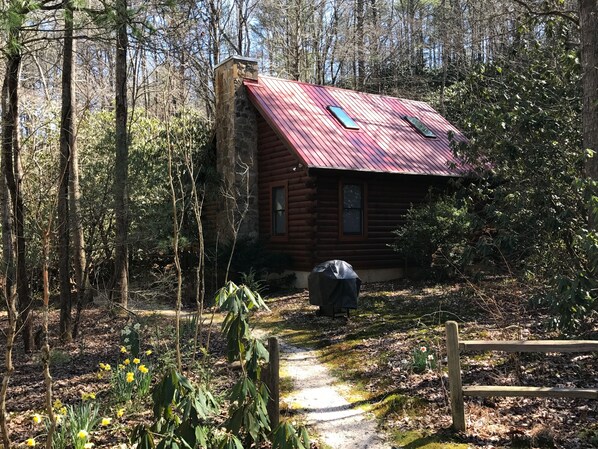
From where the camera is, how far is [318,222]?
551 inches

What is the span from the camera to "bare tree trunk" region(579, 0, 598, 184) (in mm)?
7699

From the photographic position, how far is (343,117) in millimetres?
16250

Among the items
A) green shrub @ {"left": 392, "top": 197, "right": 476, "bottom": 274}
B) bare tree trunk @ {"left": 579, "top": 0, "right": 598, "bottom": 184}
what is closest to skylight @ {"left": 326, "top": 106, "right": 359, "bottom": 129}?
green shrub @ {"left": 392, "top": 197, "right": 476, "bottom": 274}

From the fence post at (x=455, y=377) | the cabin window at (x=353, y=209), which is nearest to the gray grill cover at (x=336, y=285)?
the fence post at (x=455, y=377)

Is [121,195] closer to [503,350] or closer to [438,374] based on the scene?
[438,374]

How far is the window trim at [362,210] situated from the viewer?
14.4 meters

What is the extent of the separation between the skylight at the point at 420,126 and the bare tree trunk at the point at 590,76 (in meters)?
9.54

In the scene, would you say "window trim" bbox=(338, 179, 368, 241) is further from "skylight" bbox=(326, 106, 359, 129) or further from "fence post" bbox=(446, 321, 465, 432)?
"fence post" bbox=(446, 321, 465, 432)

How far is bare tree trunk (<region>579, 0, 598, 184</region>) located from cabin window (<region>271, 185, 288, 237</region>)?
8606 mm

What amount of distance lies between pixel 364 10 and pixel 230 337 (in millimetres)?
31481

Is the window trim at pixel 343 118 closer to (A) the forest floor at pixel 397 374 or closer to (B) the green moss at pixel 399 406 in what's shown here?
(A) the forest floor at pixel 397 374

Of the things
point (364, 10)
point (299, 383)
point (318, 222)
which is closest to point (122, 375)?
point (299, 383)

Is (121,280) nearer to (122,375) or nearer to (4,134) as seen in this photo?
(4,134)

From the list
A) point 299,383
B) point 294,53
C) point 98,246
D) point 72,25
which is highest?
point 294,53
